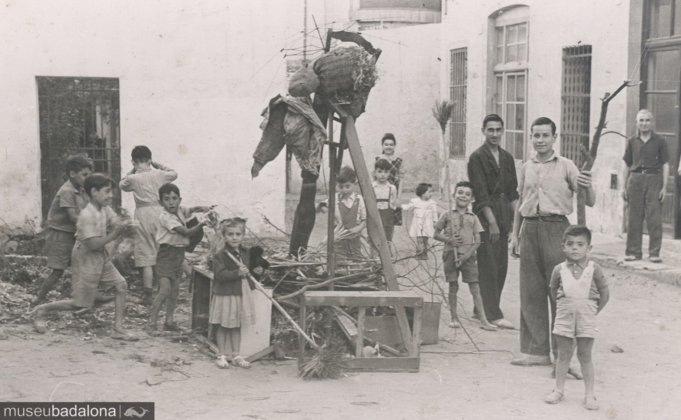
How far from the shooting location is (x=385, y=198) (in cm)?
912

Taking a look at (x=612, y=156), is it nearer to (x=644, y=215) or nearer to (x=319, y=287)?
(x=644, y=215)

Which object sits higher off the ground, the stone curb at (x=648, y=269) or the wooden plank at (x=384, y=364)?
the stone curb at (x=648, y=269)

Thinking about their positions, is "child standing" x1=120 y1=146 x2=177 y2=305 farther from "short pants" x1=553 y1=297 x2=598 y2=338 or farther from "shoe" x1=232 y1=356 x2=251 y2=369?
"short pants" x1=553 y1=297 x2=598 y2=338

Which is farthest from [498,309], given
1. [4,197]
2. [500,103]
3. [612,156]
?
[500,103]

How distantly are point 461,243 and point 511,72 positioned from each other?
24.6ft

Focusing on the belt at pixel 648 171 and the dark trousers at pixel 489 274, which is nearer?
the dark trousers at pixel 489 274

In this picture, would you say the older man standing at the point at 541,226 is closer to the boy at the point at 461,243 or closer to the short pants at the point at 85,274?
the boy at the point at 461,243

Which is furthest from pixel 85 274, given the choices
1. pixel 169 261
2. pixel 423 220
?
pixel 423 220

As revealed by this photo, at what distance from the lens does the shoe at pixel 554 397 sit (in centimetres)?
Result: 520

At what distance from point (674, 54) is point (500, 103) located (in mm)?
4577

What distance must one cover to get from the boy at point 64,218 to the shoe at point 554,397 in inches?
156

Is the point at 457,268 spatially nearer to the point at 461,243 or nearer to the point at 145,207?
the point at 461,243

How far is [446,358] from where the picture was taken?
6293 mm

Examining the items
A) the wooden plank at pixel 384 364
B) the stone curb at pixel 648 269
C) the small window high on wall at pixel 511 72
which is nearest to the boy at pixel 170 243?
the wooden plank at pixel 384 364
